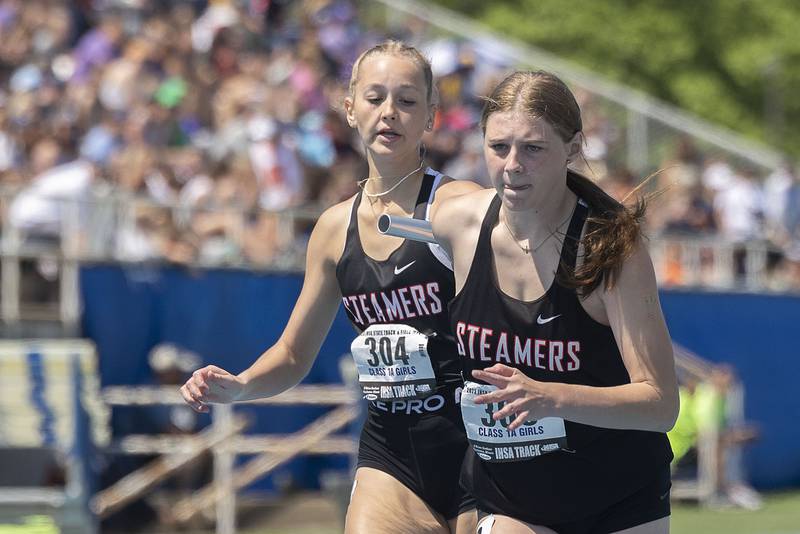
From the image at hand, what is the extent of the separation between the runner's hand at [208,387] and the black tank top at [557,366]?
0.86 meters

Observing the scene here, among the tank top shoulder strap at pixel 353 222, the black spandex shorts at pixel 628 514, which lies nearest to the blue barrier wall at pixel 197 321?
the tank top shoulder strap at pixel 353 222

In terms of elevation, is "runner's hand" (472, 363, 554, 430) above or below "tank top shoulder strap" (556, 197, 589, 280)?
below

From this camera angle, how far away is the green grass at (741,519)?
12625 millimetres

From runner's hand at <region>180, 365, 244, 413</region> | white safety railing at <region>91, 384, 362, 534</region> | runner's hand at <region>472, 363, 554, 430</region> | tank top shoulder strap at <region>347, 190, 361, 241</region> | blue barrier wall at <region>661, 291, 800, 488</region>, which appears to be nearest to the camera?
runner's hand at <region>472, 363, 554, 430</region>

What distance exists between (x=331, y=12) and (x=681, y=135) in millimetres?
4922

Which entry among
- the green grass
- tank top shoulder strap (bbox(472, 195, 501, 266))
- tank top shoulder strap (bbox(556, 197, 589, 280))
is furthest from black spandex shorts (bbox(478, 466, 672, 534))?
the green grass

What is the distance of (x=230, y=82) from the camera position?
14.5 meters

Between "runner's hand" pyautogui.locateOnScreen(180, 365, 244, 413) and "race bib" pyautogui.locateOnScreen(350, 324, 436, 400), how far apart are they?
0.49m

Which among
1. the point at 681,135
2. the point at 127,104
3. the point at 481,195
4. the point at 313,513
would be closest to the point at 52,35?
the point at 127,104

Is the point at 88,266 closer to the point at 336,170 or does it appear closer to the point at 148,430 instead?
the point at 148,430

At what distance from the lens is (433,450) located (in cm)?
509

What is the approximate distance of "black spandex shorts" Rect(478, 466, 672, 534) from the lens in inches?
171

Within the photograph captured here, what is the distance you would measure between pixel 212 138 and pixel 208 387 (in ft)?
29.9

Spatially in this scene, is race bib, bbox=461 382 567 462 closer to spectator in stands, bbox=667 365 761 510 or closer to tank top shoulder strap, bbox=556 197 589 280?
tank top shoulder strap, bbox=556 197 589 280
